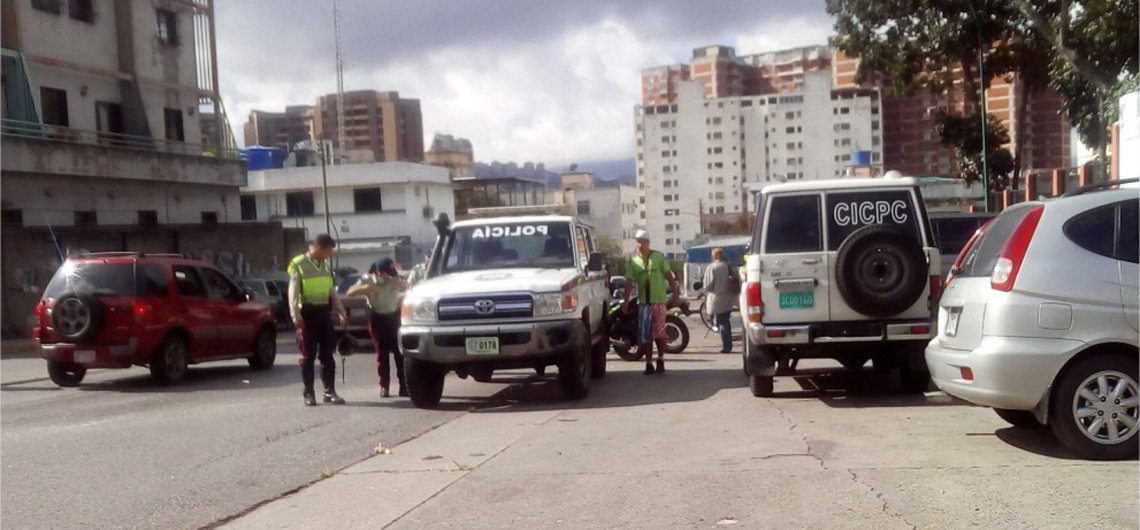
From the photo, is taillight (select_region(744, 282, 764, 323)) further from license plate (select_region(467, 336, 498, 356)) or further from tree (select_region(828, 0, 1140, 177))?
tree (select_region(828, 0, 1140, 177))

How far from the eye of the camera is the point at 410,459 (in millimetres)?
8219

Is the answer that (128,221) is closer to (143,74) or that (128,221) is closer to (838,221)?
(143,74)

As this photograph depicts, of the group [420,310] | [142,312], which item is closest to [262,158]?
[142,312]

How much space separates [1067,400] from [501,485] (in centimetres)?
375

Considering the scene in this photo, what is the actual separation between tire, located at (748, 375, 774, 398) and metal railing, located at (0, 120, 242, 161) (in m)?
24.2

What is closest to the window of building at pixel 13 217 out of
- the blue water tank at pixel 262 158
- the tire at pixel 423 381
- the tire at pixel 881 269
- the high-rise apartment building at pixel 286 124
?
the tire at pixel 423 381

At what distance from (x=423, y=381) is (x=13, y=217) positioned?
2262 cm

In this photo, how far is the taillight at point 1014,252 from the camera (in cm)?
701

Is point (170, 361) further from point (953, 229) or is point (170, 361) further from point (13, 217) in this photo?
point (13, 217)

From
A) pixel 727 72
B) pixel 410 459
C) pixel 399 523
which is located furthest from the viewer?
pixel 727 72

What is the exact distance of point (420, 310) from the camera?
1093cm

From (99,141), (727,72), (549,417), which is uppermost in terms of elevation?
(727,72)

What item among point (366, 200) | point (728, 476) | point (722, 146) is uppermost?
point (722, 146)

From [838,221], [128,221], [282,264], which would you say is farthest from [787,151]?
[838,221]
